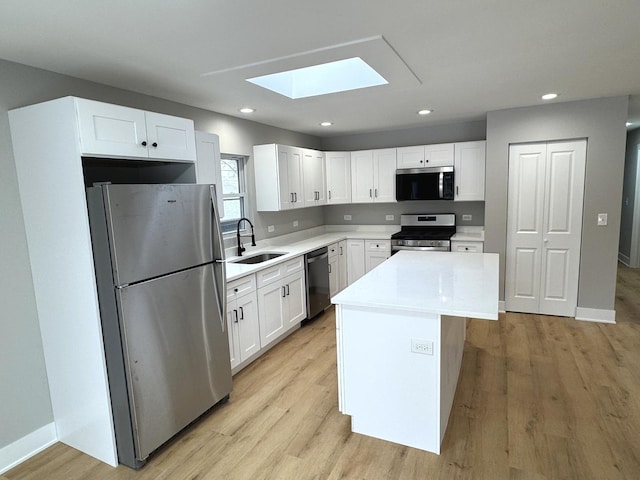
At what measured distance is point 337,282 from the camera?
16.7 ft

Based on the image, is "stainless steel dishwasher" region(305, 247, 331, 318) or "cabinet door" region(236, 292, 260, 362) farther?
"stainless steel dishwasher" region(305, 247, 331, 318)

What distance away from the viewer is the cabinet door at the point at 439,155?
191 inches

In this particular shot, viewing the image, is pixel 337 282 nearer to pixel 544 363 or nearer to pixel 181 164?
pixel 544 363

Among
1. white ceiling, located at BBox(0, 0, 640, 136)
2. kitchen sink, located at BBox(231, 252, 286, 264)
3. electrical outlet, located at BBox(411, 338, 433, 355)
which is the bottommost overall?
electrical outlet, located at BBox(411, 338, 433, 355)

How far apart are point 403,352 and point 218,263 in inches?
54.8

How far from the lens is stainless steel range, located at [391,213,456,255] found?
474 cm

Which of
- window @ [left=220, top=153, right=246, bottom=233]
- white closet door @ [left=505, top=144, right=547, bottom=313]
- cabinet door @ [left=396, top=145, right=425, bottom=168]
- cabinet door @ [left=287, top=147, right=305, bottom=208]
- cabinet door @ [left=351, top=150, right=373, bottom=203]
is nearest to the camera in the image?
window @ [left=220, top=153, right=246, bottom=233]

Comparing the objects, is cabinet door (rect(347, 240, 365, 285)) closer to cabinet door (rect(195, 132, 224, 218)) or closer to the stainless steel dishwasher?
the stainless steel dishwasher

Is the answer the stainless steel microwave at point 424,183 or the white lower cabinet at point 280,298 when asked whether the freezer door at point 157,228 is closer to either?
the white lower cabinet at point 280,298

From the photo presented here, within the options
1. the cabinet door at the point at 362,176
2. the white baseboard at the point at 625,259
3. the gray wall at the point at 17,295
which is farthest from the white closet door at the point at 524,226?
the gray wall at the point at 17,295

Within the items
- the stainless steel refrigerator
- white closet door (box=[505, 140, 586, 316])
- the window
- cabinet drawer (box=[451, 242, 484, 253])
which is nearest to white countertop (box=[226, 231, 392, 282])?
the window

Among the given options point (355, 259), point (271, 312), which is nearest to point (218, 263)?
point (271, 312)

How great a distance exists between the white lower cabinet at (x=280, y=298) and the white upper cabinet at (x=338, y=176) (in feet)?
5.50

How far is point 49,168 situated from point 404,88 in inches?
104
